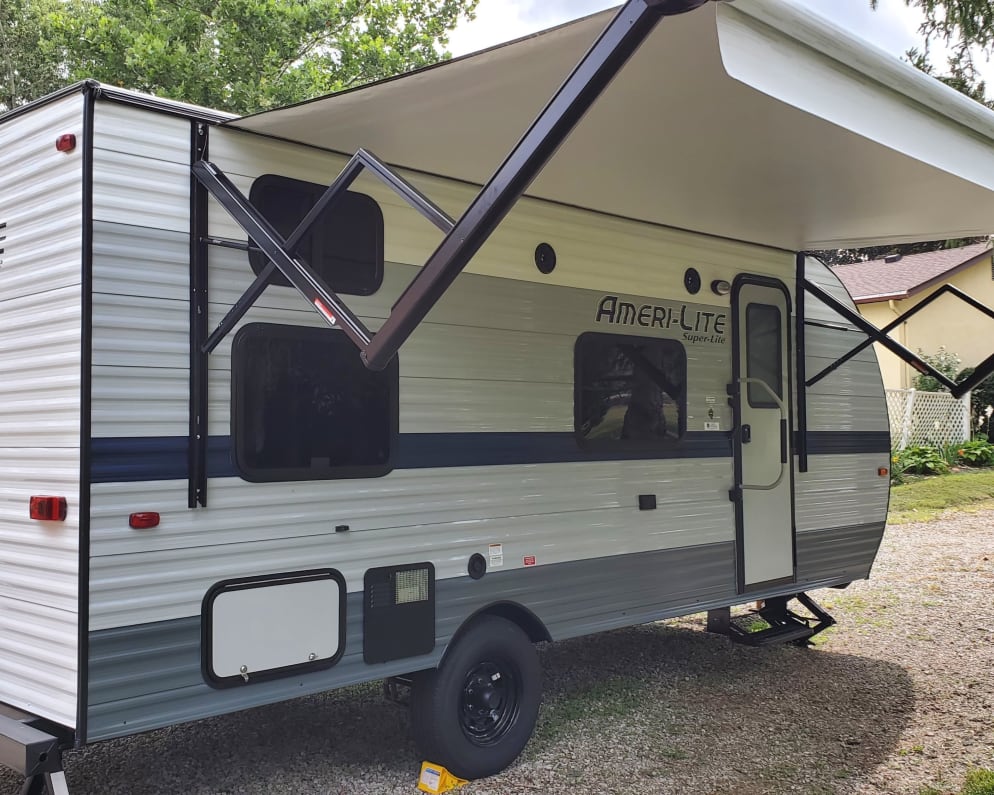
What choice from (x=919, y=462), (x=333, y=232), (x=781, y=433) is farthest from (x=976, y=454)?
(x=333, y=232)

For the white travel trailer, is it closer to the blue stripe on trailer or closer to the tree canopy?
the blue stripe on trailer

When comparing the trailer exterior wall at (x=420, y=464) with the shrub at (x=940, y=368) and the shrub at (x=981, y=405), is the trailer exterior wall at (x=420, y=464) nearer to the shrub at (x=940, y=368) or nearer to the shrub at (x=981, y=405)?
the shrub at (x=940, y=368)

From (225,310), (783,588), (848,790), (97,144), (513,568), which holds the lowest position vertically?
(848,790)

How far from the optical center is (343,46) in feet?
42.4

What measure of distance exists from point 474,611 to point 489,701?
0.45 meters

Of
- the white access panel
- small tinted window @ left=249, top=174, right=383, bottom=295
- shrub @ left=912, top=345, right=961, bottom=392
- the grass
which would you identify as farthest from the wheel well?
shrub @ left=912, top=345, right=961, bottom=392

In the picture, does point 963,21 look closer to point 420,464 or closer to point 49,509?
point 420,464

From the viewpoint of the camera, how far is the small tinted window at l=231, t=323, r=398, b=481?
355 cm

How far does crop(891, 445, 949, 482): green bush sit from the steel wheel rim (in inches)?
456

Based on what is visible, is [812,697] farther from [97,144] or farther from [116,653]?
[97,144]

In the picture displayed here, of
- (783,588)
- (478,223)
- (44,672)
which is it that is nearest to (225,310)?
(478,223)

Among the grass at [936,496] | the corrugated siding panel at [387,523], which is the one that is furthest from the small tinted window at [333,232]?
the grass at [936,496]

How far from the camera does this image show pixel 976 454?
51.6 feet

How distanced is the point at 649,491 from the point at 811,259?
2346 millimetres
